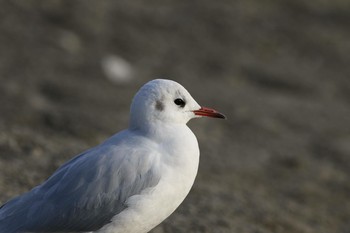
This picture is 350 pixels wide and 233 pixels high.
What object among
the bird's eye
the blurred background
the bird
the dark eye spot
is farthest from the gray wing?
the blurred background

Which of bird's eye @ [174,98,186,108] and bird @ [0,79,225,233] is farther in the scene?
bird's eye @ [174,98,186,108]

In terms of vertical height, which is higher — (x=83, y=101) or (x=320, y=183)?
(x=83, y=101)

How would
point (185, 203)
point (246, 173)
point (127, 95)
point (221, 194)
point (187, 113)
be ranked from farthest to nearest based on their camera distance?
1. point (127, 95)
2. point (246, 173)
3. point (221, 194)
4. point (185, 203)
5. point (187, 113)

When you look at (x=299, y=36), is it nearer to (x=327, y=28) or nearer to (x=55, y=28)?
(x=327, y=28)

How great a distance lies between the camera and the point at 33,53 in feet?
37.3

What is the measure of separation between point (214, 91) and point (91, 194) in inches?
294

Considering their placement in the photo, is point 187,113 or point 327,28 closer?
point 187,113

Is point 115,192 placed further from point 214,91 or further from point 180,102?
point 214,91

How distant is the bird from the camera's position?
4.51m

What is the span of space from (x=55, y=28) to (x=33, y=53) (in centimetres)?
116

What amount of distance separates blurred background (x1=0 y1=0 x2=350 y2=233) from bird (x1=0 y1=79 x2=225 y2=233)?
1.56 metres

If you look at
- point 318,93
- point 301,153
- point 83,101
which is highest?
point 318,93

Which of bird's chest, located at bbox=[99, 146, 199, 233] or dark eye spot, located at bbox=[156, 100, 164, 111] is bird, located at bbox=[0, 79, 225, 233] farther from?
dark eye spot, located at bbox=[156, 100, 164, 111]

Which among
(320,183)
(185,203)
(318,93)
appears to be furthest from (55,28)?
(185,203)
